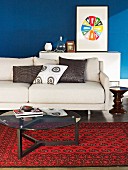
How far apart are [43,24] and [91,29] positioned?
946 millimetres

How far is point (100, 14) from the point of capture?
7.19 meters

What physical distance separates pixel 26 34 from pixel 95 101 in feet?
9.09

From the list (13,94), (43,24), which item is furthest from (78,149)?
(43,24)

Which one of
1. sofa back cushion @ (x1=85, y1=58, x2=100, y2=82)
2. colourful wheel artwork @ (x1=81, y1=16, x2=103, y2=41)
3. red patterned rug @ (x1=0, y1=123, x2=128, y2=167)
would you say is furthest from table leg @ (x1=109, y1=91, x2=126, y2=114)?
colourful wheel artwork @ (x1=81, y1=16, x2=103, y2=41)

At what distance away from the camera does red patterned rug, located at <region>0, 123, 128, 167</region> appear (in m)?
3.52

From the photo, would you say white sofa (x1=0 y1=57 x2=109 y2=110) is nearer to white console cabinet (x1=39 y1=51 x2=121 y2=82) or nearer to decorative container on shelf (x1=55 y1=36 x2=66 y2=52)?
white console cabinet (x1=39 y1=51 x2=121 y2=82)

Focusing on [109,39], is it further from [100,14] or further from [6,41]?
[6,41]

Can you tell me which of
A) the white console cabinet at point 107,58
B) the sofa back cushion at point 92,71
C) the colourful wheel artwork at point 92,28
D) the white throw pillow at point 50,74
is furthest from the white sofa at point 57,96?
the colourful wheel artwork at point 92,28

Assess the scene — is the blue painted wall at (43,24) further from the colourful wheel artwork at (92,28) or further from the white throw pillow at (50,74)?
the white throw pillow at (50,74)

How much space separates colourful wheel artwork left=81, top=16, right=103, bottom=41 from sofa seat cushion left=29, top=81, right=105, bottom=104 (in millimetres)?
2288

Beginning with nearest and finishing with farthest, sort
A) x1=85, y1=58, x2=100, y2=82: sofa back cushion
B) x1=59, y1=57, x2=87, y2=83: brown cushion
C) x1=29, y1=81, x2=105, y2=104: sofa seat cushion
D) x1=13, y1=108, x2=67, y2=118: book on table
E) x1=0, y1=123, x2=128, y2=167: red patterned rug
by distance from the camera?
x1=0, y1=123, x2=128, y2=167: red patterned rug
x1=13, y1=108, x2=67, y2=118: book on table
x1=29, y1=81, x2=105, y2=104: sofa seat cushion
x1=59, y1=57, x2=87, y2=83: brown cushion
x1=85, y1=58, x2=100, y2=82: sofa back cushion

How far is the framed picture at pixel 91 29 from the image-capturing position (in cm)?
719

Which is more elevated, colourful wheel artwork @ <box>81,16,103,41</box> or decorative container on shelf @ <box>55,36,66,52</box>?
colourful wheel artwork @ <box>81,16,103,41</box>

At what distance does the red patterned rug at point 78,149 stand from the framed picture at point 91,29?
2.81 m
